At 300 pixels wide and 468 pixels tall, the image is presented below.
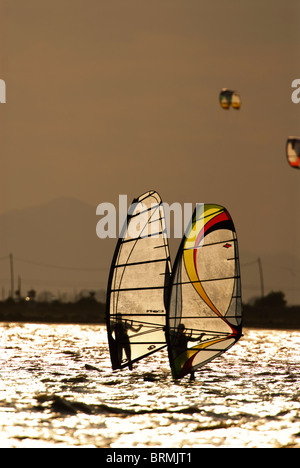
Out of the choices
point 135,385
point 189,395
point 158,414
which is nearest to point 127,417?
→ point 158,414

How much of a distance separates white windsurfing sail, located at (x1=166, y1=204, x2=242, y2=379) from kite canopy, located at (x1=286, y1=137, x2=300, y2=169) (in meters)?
4.93

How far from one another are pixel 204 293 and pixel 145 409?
4715 mm

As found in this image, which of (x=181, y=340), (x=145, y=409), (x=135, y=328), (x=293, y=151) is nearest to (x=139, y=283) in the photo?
(x=135, y=328)

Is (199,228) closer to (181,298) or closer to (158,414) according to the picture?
(181,298)

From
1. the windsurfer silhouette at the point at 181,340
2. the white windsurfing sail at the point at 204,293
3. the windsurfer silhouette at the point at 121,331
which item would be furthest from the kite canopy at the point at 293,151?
the windsurfer silhouette at the point at 121,331

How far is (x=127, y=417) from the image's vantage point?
16031 mm

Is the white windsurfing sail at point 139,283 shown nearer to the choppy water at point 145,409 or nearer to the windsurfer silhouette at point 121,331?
the windsurfer silhouette at point 121,331

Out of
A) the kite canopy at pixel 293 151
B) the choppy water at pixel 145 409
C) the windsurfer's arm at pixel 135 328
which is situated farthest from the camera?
the windsurfer's arm at pixel 135 328

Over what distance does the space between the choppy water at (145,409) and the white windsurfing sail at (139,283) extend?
4.00 ft

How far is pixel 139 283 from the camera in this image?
2178 cm

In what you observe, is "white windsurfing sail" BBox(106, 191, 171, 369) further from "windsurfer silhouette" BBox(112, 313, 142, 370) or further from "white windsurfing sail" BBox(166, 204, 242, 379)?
"white windsurfing sail" BBox(166, 204, 242, 379)

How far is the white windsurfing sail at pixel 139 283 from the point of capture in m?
21.6

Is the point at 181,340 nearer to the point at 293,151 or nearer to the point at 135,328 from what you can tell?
the point at 135,328
